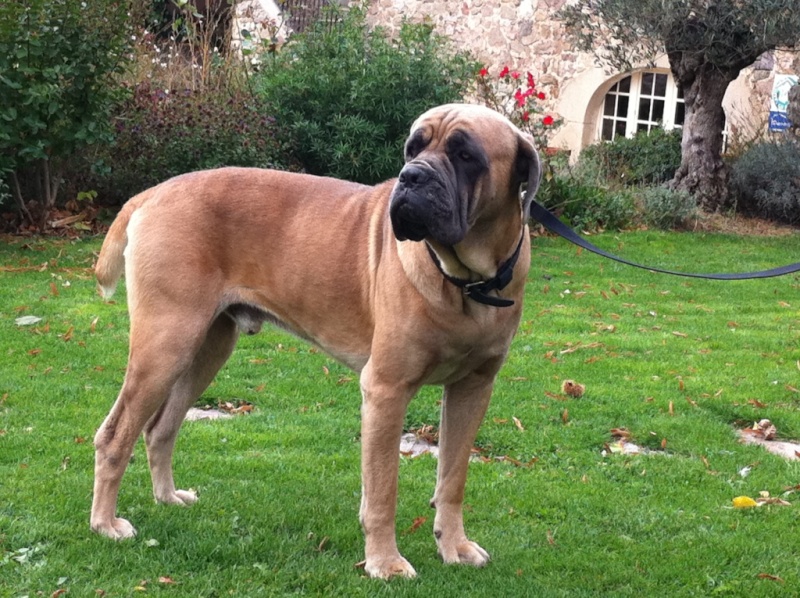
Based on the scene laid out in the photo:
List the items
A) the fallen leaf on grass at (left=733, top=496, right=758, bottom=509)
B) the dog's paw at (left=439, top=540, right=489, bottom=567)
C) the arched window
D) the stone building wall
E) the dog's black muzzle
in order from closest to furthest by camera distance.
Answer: the dog's black muzzle, the dog's paw at (left=439, top=540, right=489, bottom=567), the fallen leaf on grass at (left=733, top=496, right=758, bottom=509), the arched window, the stone building wall

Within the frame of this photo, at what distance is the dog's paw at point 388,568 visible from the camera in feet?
11.8

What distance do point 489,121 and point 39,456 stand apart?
2.78 m

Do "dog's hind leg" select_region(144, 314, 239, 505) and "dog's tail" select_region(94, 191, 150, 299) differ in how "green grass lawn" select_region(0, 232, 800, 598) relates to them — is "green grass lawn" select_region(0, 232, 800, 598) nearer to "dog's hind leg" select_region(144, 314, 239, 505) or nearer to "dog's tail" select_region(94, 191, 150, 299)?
"dog's hind leg" select_region(144, 314, 239, 505)

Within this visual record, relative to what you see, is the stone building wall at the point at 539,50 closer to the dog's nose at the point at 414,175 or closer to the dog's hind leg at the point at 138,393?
the dog's hind leg at the point at 138,393

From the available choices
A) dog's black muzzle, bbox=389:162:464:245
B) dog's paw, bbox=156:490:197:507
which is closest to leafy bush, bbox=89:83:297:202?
dog's paw, bbox=156:490:197:507

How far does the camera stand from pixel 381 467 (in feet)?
11.7

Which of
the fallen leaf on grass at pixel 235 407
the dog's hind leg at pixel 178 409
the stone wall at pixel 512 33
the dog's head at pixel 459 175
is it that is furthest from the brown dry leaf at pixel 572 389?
the stone wall at pixel 512 33

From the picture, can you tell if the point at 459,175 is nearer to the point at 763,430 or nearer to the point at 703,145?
the point at 763,430

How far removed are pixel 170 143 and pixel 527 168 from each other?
7.95 m

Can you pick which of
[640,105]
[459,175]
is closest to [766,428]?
[459,175]

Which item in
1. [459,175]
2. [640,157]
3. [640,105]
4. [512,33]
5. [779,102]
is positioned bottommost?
[640,157]

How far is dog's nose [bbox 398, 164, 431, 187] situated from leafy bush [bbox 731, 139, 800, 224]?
11862mm

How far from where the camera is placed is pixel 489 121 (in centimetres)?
337

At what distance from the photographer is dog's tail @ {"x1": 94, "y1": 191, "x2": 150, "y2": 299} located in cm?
412
